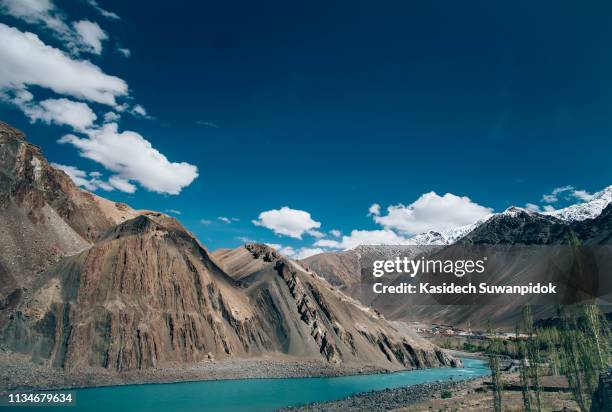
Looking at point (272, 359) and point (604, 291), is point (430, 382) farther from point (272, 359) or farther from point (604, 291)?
point (604, 291)

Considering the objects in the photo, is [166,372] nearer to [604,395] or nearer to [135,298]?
[135,298]

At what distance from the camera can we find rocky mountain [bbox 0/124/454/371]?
8188 cm

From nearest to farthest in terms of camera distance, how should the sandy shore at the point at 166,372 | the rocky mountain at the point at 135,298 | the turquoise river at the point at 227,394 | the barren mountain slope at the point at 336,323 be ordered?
the turquoise river at the point at 227,394 → the sandy shore at the point at 166,372 → the rocky mountain at the point at 135,298 → the barren mountain slope at the point at 336,323

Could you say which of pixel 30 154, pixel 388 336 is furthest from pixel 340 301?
pixel 30 154

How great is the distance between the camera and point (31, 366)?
72.4m

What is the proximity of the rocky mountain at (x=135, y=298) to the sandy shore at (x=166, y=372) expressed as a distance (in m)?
2.12

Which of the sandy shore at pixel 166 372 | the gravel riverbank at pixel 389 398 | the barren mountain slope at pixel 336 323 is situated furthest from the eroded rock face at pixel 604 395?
the barren mountain slope at pixel 336 323

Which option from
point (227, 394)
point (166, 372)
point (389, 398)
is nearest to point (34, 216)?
point (166, 372)

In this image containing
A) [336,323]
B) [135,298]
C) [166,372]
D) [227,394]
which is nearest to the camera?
[227,394]

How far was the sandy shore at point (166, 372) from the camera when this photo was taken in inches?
2744

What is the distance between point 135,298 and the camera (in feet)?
305

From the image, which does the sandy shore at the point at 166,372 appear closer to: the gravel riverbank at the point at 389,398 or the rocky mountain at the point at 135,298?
the rocky mountain at the point at 135,298

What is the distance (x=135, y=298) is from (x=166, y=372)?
17.4 meters

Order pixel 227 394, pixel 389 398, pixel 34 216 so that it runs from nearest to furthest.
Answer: pixel 389 398, pixel 227 394, pixel 34 216
